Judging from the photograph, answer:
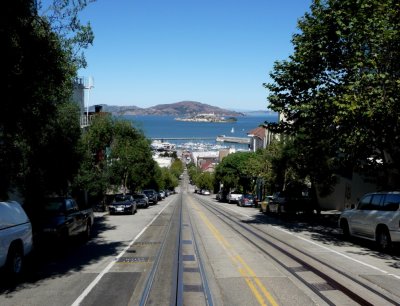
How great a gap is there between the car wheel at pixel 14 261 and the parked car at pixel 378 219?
10.3 meters

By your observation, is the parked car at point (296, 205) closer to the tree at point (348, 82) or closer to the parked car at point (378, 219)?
the tree at point (348, 82)

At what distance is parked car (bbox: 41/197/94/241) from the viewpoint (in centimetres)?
1469

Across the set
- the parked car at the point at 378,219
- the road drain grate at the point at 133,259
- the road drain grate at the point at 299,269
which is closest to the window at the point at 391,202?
the parked car at the point at 378,219

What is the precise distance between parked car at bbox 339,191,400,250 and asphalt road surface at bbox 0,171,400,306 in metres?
0.44

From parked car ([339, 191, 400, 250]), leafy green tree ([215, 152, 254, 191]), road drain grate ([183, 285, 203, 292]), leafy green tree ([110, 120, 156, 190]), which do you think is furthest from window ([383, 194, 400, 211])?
leafy green tree ([215, 152, 254, 191])

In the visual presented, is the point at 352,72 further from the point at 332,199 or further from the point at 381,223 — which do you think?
the point at 332,199

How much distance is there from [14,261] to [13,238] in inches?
20.3

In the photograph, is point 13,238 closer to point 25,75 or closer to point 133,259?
point 25,75

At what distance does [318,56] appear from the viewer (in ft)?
65.9

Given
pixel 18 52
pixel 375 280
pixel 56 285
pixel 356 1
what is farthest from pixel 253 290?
pixel 356 1

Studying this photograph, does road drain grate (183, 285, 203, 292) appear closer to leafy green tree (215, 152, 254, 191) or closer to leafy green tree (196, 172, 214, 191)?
leafy green tree (215, 152, 254, 191)

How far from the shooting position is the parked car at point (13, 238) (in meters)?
10.0

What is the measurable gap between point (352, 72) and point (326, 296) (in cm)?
1191

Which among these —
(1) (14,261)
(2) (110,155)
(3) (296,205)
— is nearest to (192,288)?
(1) (14,261)
